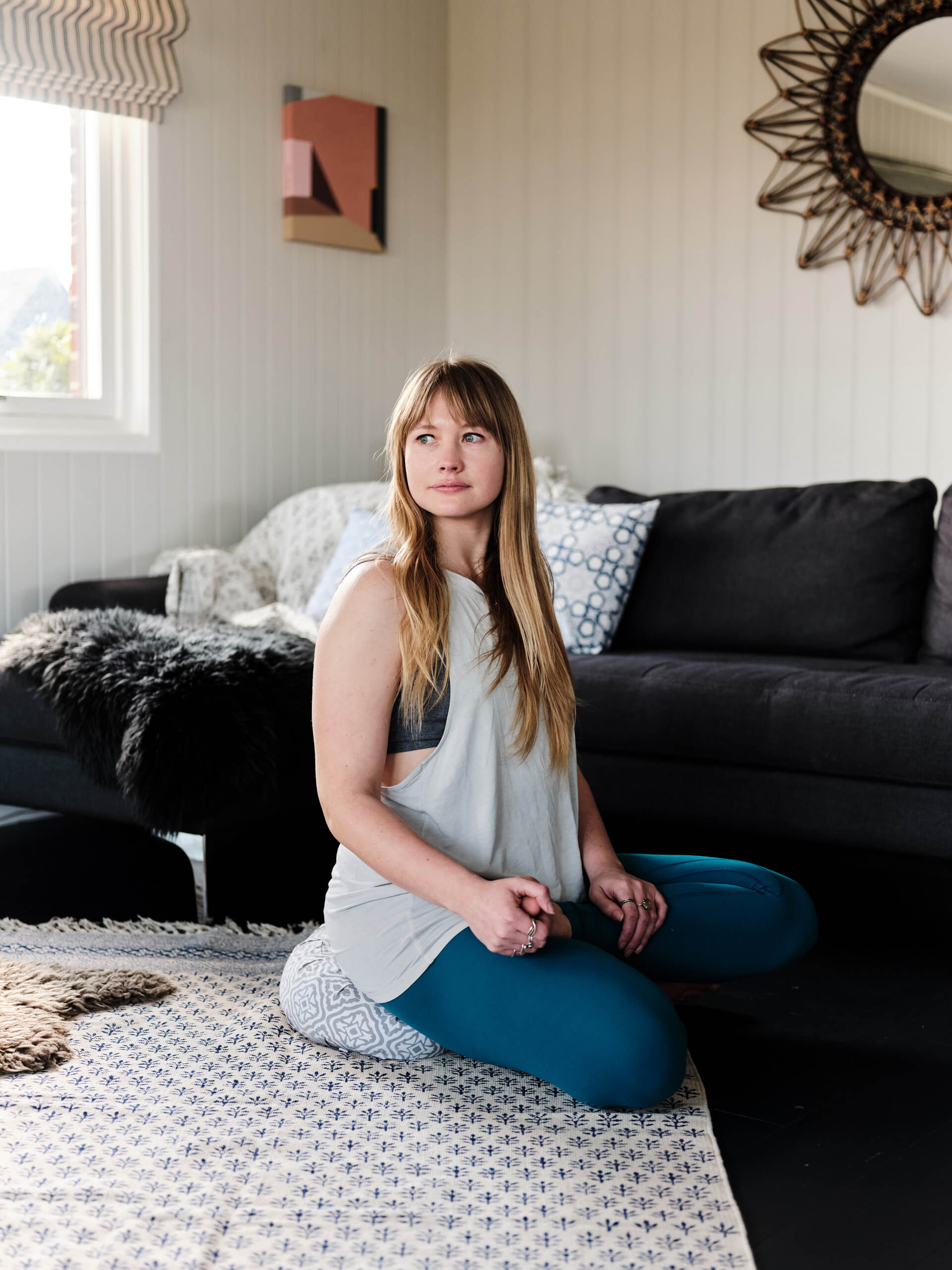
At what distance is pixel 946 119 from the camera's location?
11.0 feet

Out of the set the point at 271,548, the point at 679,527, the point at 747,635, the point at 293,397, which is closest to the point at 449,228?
the point at 293,397

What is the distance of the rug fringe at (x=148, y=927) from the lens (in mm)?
2281

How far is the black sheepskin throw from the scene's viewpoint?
7.47 feet

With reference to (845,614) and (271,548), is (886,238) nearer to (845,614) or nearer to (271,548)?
(845,614)

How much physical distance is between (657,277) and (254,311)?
121 cm

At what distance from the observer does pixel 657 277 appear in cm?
400

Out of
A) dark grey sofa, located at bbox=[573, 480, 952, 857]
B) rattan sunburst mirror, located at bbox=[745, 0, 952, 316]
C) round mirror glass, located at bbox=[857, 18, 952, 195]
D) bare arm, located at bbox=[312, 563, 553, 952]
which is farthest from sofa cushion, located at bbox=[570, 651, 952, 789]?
round mirror glass, located at bbox=[857, 18, 952, 195]

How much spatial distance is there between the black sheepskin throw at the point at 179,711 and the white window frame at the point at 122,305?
1.10 metres

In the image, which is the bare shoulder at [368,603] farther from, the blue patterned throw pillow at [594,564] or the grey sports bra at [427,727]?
the blue patterned throw pillow at [594,564]

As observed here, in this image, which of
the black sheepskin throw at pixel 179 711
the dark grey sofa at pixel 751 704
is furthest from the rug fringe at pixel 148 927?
the black sheepskin throw at pixel 179 711

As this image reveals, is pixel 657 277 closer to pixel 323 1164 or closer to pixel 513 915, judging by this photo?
pixel 513 915

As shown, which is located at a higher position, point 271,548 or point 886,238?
point 886,238

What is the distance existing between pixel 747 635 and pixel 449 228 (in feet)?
7.23

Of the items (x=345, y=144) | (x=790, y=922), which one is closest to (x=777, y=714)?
(x=790, y=922)
